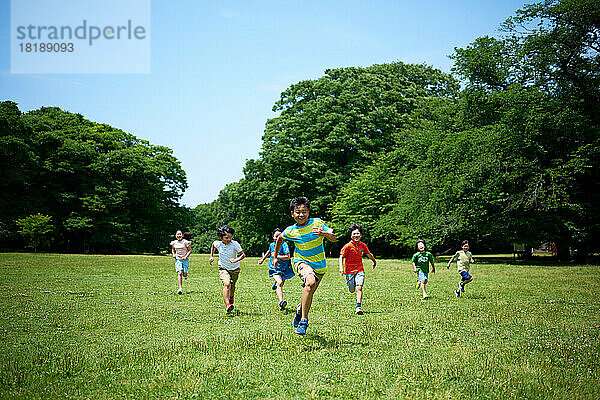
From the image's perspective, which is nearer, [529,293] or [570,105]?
[529,293]

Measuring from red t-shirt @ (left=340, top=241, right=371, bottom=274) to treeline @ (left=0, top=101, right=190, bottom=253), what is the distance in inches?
1640

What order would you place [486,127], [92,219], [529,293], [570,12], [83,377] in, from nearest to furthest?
[83,377], [529,293], [570,12], [486,127], [92,219]

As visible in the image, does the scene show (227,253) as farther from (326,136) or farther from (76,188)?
(76,188)

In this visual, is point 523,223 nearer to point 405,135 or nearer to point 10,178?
point 405,135

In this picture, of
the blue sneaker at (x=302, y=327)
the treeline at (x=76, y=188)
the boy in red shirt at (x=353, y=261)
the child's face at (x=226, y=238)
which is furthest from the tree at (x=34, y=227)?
the blue sneaker at (x=302, y=327)

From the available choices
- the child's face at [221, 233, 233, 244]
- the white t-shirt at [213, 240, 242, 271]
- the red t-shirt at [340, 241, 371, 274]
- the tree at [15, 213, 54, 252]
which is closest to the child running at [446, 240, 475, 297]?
the red t-shirt at [340, 241, 371, 274]

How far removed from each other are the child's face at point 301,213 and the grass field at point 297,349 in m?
2.04

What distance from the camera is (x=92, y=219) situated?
4894cm

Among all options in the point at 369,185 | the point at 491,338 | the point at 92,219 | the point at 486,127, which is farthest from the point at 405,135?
the point at 491,338

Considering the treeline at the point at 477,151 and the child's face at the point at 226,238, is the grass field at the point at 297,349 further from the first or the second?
the treeline at the point at 477,151

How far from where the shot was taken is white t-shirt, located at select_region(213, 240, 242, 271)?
35.5 ft

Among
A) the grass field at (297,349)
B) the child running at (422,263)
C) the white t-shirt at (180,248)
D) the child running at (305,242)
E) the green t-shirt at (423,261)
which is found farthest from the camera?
the white t-shirt at (180,248)

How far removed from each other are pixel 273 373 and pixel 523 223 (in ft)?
103

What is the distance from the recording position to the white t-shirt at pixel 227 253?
10812 millimetres
